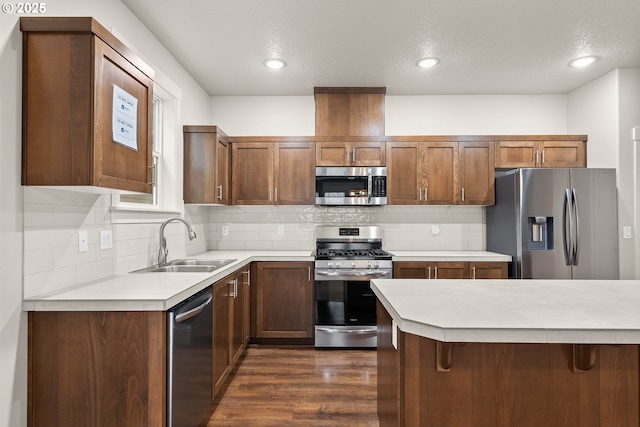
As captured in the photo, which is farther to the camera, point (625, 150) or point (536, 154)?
point (536, 154)

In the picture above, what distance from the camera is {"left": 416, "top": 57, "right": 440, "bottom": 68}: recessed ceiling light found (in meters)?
3.25

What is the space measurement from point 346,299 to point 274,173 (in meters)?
1.52

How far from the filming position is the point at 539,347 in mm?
1387

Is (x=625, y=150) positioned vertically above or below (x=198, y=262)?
above

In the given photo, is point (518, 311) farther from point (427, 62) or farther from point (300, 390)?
point (427, 62)

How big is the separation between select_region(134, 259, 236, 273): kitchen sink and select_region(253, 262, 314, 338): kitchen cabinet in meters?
0.63

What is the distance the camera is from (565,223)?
11.0ft

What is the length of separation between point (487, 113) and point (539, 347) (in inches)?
135

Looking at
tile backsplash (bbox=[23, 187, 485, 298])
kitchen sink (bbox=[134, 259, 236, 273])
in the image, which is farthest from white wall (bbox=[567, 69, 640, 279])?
kitchen sink (bbox=[134, 259, 236, 273])

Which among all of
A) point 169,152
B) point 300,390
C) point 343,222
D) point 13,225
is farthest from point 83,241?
point 343,222

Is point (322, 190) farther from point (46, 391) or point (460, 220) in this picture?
point (46, 391)

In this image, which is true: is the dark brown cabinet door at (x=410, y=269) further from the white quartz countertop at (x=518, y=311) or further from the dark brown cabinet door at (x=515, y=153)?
the white quartz countertop at (x=518, y=311)

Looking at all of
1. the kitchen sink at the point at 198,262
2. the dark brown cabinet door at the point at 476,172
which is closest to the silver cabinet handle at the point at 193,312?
the kitchen sink at the point at 198,262

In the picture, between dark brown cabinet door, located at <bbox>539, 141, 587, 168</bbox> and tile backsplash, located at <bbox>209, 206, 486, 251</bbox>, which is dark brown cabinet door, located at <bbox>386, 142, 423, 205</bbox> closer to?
tile backsplash, located at <bbox>209, 206, 486, 251</bbox>
